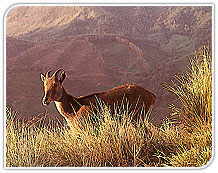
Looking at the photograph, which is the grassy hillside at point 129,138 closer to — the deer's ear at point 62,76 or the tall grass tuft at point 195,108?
the tall grass tuft at point 195,108

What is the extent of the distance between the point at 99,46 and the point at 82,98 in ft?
0.90

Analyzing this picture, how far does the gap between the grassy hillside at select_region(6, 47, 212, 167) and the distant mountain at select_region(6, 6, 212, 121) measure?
3.0 inches

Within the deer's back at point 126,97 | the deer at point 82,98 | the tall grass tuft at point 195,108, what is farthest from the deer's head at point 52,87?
the tall grass tuft at point 195,108

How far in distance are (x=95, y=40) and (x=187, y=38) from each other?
1.46ft

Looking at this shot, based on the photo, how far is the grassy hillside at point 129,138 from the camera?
8.68 feet

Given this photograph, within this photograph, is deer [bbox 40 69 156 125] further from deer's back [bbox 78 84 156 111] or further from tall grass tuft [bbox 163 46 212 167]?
tall grass tuft [bbox 163 46 212 167]

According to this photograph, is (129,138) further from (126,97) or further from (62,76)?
(62,76)

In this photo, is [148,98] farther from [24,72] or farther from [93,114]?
[24,72]

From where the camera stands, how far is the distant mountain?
268 cm

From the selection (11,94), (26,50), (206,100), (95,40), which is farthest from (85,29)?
(206,100)

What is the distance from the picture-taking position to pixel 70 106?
2672 millimetres

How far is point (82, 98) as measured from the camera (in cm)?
267

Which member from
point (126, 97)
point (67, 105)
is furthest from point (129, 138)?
point (67, 105)

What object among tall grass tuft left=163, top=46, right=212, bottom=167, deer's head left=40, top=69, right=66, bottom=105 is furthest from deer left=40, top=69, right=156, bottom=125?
tall grass tuft left=163, top=46, right=212, bottom=167
